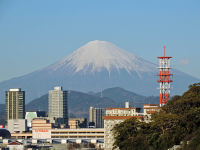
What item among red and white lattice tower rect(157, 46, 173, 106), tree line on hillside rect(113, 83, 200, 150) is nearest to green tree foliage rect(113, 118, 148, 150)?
tree line on hillside rect(113, 83, 200, 150)

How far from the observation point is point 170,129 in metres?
129

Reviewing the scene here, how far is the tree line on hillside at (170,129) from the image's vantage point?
12312 centimetres

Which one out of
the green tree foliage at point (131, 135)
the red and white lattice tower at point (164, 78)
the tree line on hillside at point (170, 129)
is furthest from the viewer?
the red and white lattice tower at point (164, 78)

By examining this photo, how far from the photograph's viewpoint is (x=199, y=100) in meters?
136

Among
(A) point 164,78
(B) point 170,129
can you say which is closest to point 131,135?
(B) point 170,129

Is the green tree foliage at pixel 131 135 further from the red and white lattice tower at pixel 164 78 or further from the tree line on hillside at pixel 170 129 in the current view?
the red and white lattice tower at pixel 164 78

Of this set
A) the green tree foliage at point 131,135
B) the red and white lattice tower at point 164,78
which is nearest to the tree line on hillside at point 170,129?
the green tree foliage at point 131,135

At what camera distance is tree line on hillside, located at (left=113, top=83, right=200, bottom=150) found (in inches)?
4847

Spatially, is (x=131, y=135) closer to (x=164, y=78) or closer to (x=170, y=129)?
(x=170, y=129)

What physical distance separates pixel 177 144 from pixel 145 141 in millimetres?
11702

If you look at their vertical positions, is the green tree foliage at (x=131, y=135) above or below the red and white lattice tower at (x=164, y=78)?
below

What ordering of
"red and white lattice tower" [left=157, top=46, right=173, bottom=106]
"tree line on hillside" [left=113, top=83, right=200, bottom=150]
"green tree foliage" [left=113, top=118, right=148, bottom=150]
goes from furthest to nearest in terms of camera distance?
"red and white lattice tower" [left=157, top=46, right=173, bottom=106] < "green tree foliage" [left=113, top=118, right=148, bottom=150] < "tree line on hillside" [left=113, top=83, right=200, bottom=150]

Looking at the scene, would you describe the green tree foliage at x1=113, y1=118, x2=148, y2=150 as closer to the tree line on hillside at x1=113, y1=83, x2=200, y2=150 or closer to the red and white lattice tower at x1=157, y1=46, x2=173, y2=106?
the tree line on hillside at x1=113, y1=83, x2=200, y2=150

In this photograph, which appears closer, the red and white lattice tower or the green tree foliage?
the green tree foliage
